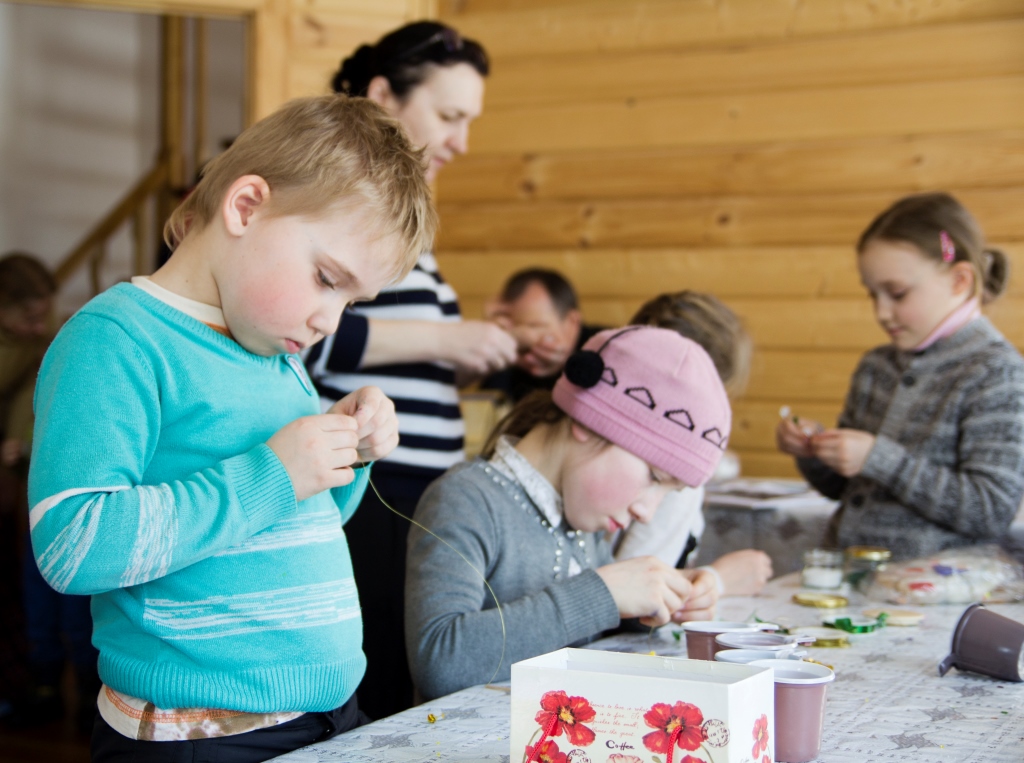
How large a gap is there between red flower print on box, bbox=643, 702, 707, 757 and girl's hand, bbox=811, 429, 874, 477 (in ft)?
4.49

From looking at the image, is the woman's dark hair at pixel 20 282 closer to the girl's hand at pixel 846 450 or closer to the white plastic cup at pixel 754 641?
the girl's hand at pixel 846 450

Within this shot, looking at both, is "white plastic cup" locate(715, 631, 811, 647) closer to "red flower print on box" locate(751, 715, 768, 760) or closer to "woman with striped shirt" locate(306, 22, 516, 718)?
"red flower print on box" locate(751, 715, 768, 760)

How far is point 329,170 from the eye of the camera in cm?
99

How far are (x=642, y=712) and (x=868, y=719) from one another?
374mm

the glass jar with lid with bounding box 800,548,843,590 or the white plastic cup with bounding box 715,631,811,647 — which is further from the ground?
the white plastic cup with bounding box 715,631,811,647

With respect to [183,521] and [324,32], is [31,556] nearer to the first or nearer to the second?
[324,32]

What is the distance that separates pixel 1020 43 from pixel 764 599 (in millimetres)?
2239

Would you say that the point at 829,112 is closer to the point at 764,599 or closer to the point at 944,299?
the point at 944,299

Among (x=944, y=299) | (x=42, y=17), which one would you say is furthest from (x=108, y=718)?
(x=42, y=17)

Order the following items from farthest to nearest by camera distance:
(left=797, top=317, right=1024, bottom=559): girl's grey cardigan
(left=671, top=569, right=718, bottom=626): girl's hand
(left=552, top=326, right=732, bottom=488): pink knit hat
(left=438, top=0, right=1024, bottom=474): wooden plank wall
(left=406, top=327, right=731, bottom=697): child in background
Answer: (left=438, top=0, right=1024, bottom=474): wooden plank wall
(left=797, top=317, right=1024, bottom=559): girl's grey cardigan
(left=671, top=569, right=718, bottom=626): girl's hand
(left=552, top=326, right=732, bottom=488): pink knit hat
(left=406, top=327, right=731, bottom=697): child in background

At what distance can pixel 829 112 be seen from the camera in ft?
10.7

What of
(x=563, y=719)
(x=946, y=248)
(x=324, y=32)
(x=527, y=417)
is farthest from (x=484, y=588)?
(x=324, y=32)

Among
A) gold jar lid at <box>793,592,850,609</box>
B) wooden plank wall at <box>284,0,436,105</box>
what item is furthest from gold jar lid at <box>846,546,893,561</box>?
wooden plank wall at <box>284,0,436,105</box>

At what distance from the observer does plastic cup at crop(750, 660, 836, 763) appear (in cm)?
86
